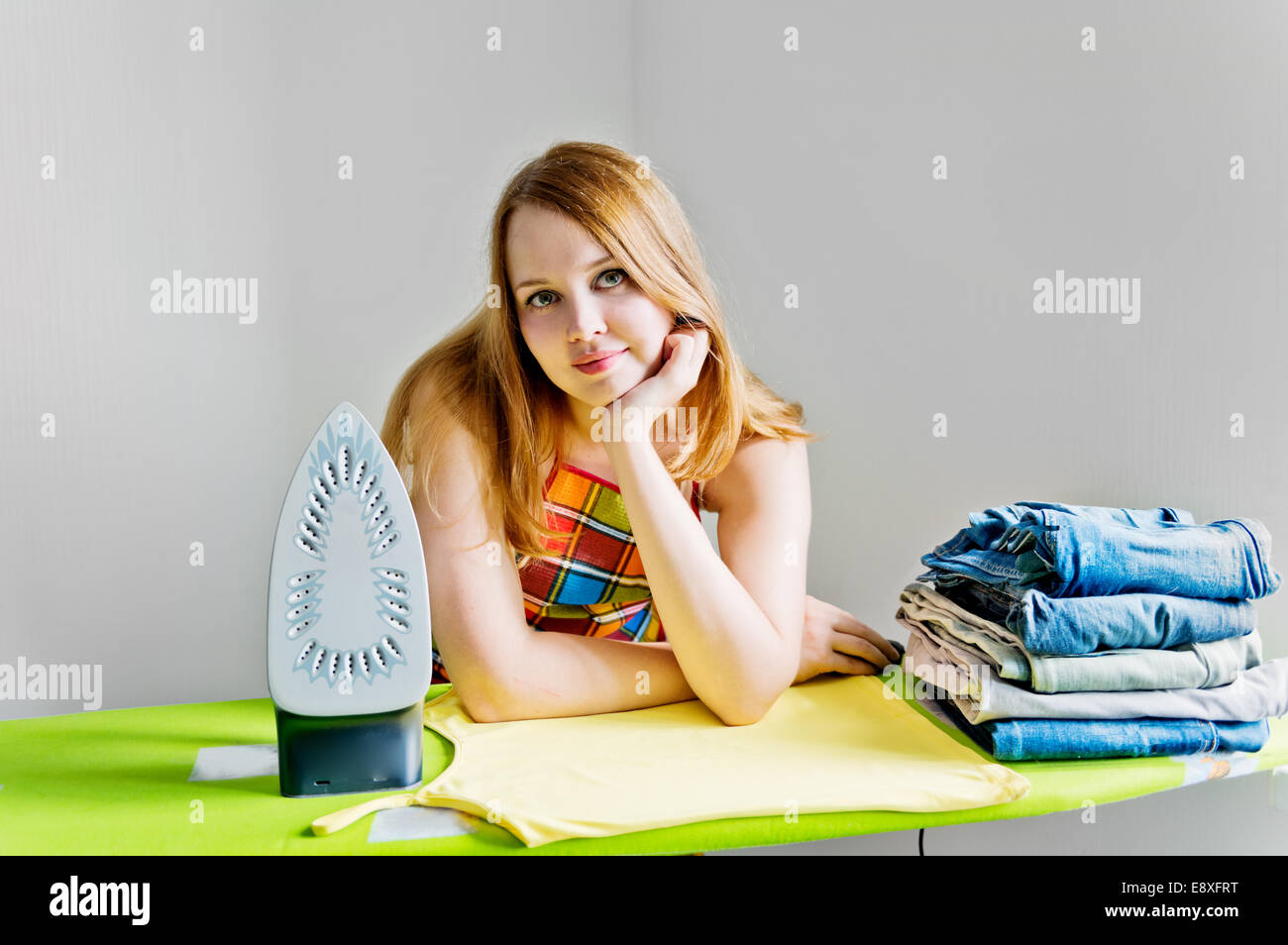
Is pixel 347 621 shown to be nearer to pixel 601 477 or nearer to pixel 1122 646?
pixel 601 477

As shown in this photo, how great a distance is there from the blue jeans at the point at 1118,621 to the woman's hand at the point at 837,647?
0.75 feet

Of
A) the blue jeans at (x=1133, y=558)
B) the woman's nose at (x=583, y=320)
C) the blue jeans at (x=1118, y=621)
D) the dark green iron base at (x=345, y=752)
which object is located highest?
the woman's nose at (x=583, y=320)

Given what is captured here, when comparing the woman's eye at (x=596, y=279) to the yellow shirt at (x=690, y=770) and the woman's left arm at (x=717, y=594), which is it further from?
the yellow shirt at (x=690, y=770)

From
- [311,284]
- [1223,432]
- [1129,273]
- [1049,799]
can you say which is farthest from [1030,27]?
[311,284]

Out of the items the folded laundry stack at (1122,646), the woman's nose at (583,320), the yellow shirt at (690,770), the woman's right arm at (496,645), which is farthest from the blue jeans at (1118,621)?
the woman's nose at (583,320)

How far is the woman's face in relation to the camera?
3.15 ft

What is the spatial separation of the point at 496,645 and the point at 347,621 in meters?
0.20

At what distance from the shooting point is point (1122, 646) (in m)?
0.86

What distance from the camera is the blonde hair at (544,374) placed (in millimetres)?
984

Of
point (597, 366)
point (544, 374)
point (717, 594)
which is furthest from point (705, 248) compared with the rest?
point (717, 594)

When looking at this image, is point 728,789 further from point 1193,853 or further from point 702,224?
point 702,224
